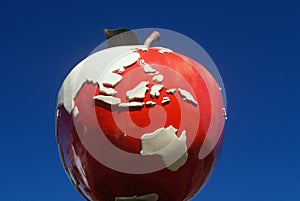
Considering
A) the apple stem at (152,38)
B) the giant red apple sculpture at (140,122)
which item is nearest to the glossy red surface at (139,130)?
the giant red apple sculpture at (140,122)

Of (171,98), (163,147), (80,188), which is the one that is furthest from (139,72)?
(80,188)

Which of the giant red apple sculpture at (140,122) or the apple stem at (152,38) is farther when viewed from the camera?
the apple stem at (152,38)

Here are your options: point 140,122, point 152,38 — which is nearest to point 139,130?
point 140,122

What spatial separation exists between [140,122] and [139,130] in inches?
1.9

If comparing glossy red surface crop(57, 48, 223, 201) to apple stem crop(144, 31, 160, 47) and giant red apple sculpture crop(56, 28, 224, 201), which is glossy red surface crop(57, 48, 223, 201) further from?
apple stem crop(144, 31, 160, 47)

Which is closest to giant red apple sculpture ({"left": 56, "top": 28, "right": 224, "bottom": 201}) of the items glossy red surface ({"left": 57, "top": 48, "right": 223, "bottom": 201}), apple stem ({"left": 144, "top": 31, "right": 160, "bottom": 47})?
glossy red surface ({"left": 57, "top": 48, "right": 223, "bottom": 201})

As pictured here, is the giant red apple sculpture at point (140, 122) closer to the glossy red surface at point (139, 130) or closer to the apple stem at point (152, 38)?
the glossy red surface at point (139, 130)

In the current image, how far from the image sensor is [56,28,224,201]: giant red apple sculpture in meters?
3.11

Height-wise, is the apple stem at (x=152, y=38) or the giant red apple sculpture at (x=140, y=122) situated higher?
the apple stem at (x=152, y=38)

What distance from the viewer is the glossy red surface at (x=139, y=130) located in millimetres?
3107

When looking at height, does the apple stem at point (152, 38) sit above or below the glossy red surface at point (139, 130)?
above

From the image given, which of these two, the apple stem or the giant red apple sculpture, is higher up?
the apple stem

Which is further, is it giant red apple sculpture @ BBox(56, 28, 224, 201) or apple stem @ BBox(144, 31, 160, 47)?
apple stem @ BBox(144, 31, 160, 47)

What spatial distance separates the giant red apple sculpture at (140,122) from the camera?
3105mm
